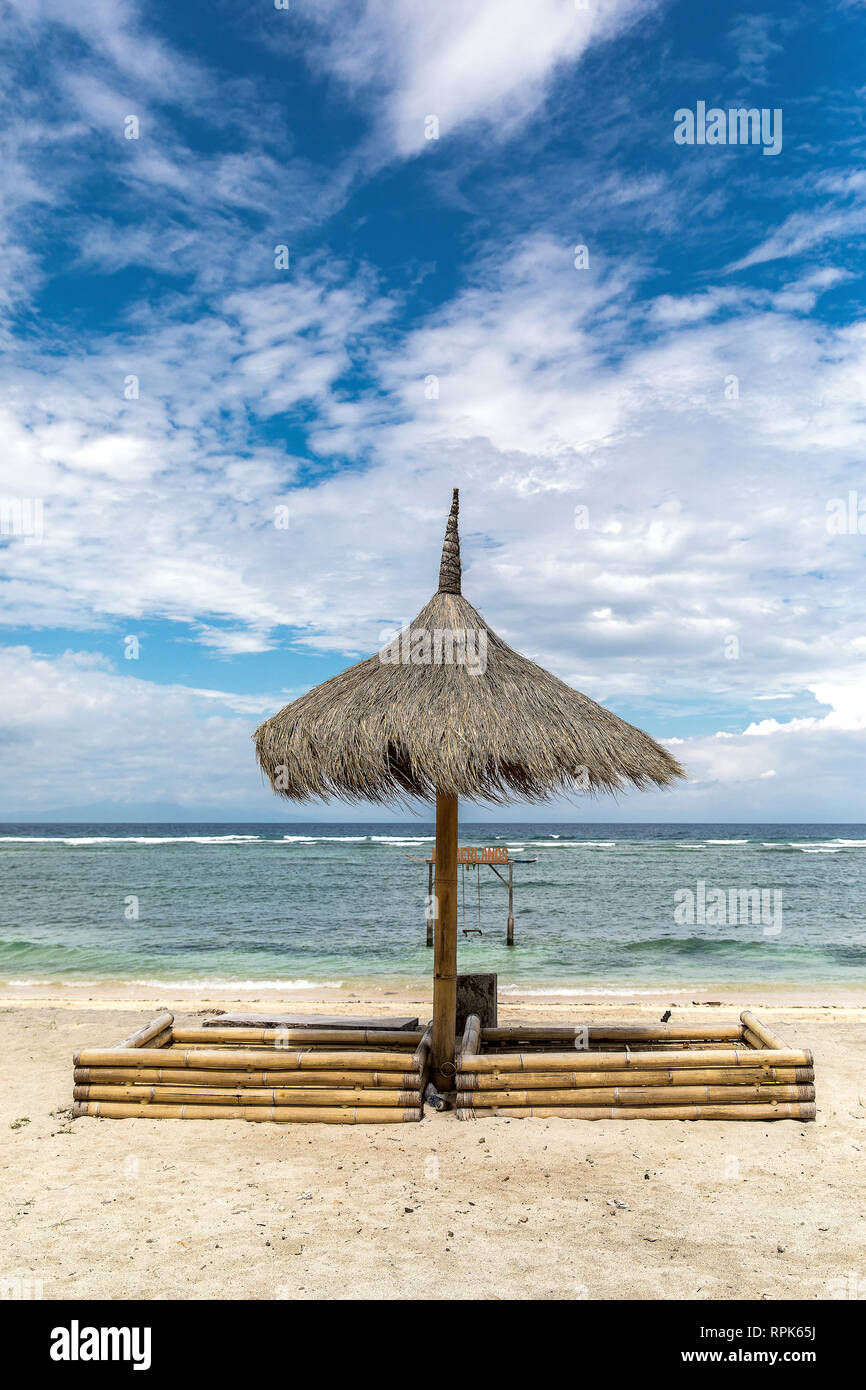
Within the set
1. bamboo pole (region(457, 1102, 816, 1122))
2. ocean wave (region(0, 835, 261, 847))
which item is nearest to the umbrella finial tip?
bamboo pole (region(457, 1102, 816, 1122))

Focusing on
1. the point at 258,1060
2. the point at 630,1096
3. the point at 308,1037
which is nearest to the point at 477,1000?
the point at 308,1037

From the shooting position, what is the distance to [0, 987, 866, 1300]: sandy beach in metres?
3.72

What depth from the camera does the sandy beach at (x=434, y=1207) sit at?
3725 mm

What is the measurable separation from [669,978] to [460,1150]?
37.3ft

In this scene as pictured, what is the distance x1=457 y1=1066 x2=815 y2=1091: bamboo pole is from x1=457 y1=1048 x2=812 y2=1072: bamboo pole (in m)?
0.04

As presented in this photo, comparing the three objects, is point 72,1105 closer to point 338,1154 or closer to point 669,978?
point 338,1154

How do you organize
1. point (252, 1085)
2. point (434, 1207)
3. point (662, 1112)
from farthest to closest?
point (252, 1085), point (662, 1112), point (434, 1207)

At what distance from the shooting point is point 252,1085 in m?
5.88

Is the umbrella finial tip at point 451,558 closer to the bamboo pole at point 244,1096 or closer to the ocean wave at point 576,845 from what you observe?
the bamboo pole at point 244,1096

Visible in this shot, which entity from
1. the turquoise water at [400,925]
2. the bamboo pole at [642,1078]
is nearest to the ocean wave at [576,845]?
the turquoise water at [400,925]

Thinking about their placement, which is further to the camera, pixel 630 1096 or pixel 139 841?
pixel 139 841

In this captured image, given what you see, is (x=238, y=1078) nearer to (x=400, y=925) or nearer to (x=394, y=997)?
(x=394, y=997)

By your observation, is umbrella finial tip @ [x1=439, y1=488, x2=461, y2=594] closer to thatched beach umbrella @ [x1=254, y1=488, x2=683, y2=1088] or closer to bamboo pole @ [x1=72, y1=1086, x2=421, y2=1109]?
thatched beach umbrella @ [x1=254, y1=488, x2=683, y2=1088]

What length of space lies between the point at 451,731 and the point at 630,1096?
2804 millimetres
